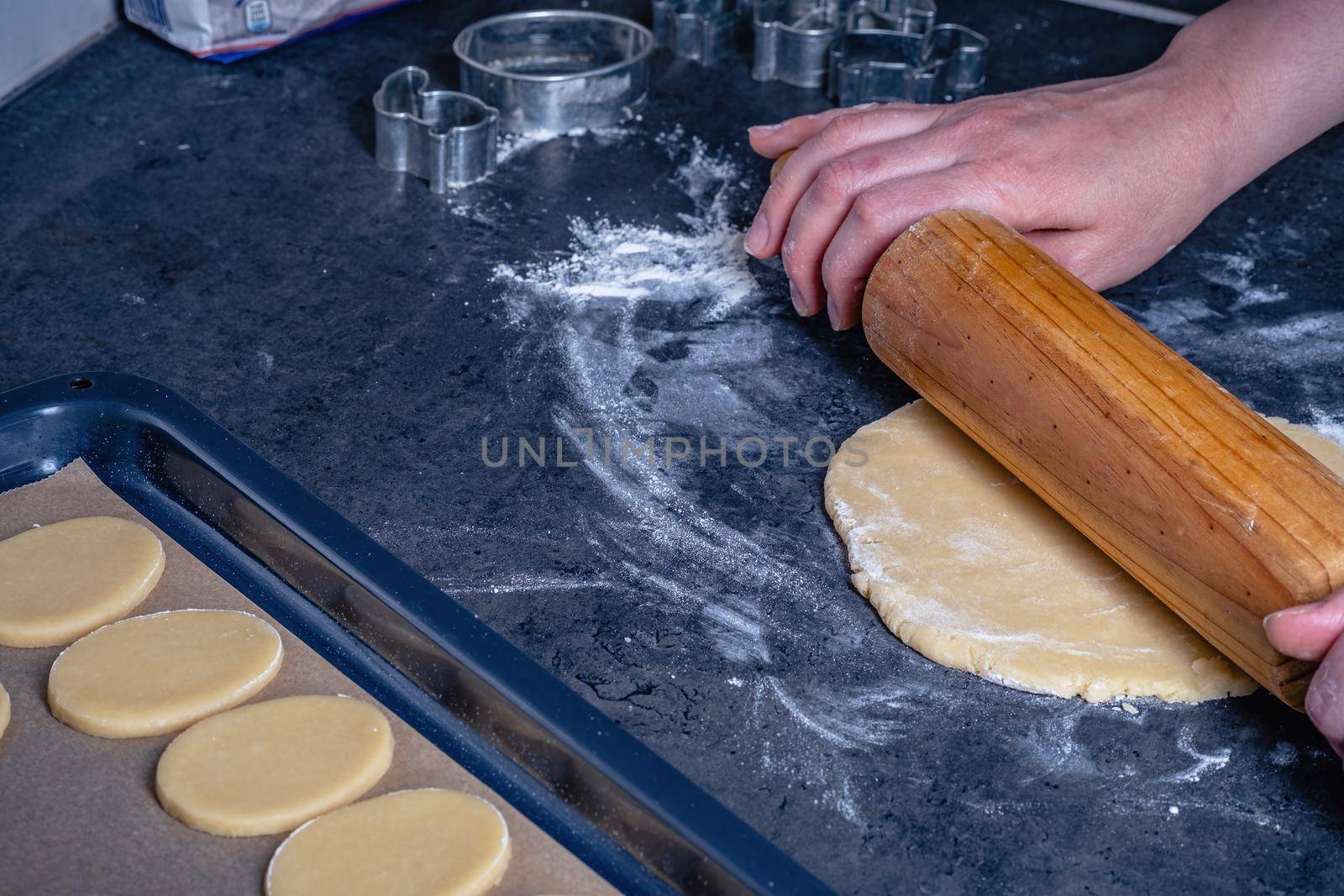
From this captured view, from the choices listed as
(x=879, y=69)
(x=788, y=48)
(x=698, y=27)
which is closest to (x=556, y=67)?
(x=698, y=27)

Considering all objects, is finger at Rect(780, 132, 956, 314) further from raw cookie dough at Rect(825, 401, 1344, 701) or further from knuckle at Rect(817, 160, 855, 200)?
raw cookie dough at Rect(825, 401, 1344, 701)

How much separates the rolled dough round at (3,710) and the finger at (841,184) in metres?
0.99

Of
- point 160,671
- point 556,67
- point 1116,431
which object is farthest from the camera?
point 556,67

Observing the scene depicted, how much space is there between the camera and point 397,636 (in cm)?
118

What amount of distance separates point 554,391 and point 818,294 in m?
0.36

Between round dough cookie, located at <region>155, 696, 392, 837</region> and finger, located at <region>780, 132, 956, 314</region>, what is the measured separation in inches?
31.9

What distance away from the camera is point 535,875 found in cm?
99

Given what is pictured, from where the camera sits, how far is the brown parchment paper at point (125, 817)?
98cm

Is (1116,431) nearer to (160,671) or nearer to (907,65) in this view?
(160,671)

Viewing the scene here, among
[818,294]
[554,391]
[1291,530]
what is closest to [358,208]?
[554,391]

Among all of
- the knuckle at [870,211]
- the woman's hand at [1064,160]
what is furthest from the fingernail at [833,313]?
the knuckle at [870,211]

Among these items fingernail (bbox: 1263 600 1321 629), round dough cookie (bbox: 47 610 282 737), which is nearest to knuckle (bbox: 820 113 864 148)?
fingernail (bbox: 1263 600 1321 629)

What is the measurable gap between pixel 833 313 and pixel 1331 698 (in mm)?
745

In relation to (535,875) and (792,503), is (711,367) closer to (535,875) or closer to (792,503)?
(792,503)
